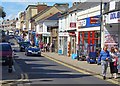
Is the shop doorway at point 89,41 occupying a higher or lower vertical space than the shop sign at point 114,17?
lower

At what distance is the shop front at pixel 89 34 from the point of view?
3531cm

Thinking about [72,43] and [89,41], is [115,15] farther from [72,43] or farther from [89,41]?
[72,43]

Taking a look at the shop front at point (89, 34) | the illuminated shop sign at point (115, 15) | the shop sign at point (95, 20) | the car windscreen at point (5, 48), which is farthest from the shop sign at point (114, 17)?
the car windscreen at point (5, 48)

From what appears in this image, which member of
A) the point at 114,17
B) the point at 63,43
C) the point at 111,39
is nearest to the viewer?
the point at 114,17

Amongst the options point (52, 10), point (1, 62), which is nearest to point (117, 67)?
point (1, 62)

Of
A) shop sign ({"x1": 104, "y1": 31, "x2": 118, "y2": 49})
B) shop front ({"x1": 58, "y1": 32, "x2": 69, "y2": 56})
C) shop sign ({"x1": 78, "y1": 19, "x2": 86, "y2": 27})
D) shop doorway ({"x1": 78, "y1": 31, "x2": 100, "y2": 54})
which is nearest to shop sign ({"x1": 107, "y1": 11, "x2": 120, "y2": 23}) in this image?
shop sign ({"x1": 104, "y1": 31, "x2": 118, "y2": 49})

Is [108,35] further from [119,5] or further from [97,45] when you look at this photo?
[119,5]

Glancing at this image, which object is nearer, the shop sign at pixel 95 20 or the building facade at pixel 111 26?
the building facade at pixel 111 26

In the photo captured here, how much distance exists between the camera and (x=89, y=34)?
126ft

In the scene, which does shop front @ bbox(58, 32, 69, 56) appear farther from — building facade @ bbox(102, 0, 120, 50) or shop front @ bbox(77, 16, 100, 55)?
building facade @ bbox(102, 0, 120, 50)

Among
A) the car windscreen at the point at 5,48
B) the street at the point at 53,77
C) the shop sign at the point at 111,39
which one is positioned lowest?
the street at the point at 53,77

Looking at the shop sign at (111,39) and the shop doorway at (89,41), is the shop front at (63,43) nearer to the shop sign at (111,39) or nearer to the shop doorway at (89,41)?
the shop doorway at (89,41)

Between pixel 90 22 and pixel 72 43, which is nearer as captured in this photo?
pixel 90 22

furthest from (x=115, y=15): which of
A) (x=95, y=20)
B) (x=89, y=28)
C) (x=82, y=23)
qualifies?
(x=82, y=23)
